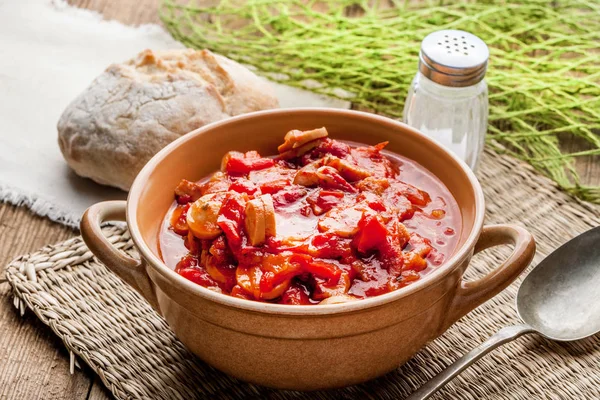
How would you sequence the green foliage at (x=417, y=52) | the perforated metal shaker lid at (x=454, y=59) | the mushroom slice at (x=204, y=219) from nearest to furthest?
the mushroom slice at (x=204, y=219) → the perforated metal shaker lid at (x=454, y=59) → the green foliage at (x=417, y=52)

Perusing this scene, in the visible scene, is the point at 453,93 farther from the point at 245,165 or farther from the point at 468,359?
the point at 468,359

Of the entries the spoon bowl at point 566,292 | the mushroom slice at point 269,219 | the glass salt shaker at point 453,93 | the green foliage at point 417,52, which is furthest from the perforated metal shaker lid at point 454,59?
the mushroom slice at point 269,219

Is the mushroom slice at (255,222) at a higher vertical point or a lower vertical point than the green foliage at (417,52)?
higher

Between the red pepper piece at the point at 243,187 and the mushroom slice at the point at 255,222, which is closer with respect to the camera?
the mushroom slice at the point at 255,222

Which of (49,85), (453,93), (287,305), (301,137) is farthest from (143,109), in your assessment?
(287,305)

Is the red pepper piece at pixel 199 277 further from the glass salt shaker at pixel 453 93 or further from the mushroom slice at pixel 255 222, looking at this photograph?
the glass salt shaker at pixel 453 93

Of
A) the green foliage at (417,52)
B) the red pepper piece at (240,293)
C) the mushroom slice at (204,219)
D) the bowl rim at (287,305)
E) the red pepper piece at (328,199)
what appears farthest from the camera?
the green foliage at (417,52)

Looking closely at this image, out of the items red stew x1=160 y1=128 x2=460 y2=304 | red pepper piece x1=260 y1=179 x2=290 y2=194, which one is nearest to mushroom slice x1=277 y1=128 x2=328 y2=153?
red stew x1=160 y1=128 x2=460 y2=304
